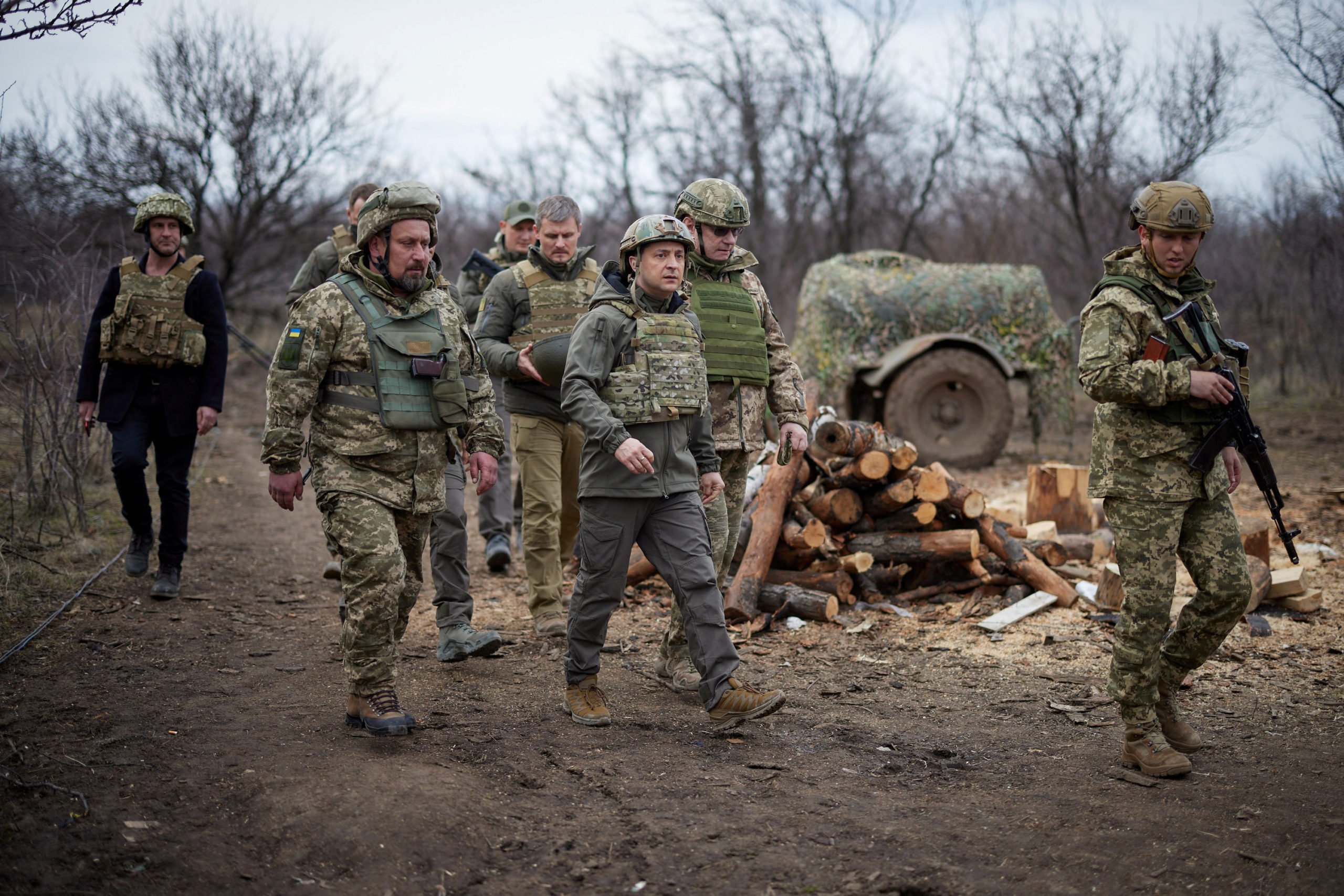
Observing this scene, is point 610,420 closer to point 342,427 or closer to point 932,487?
point 342,427

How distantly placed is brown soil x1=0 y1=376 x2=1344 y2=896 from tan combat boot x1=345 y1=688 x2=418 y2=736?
7 cm

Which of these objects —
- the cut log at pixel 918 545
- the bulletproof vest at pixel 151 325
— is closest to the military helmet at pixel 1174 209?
the cut log at pixel 918 545

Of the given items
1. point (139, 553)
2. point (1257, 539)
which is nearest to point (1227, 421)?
point (1257, 539)

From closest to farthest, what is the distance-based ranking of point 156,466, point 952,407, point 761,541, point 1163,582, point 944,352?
point 1163,582 → point 156,466 → point 761,541 → point 944,352 → point 952,407

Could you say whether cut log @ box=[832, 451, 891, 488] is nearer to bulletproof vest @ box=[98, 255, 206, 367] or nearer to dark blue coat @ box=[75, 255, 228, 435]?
dark blue coat @ box=[75, 255, 228, 435]

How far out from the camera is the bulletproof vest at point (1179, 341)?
149 inches

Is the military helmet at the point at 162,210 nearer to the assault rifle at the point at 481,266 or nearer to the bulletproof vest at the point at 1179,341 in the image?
the assault rifle at the point at 481,266

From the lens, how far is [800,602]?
6297mm

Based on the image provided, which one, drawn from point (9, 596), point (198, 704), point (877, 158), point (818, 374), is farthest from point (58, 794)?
point (877, 158)

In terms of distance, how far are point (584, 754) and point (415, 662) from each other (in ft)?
5.00

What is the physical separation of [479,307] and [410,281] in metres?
2.44

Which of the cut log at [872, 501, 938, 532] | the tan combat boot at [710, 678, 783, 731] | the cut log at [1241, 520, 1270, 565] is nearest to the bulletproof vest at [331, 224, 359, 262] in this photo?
the tan combat boot at [710, 678, 783, 731]

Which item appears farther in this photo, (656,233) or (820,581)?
(820,581)

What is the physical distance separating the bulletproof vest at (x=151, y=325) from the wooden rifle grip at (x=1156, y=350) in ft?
15.7
